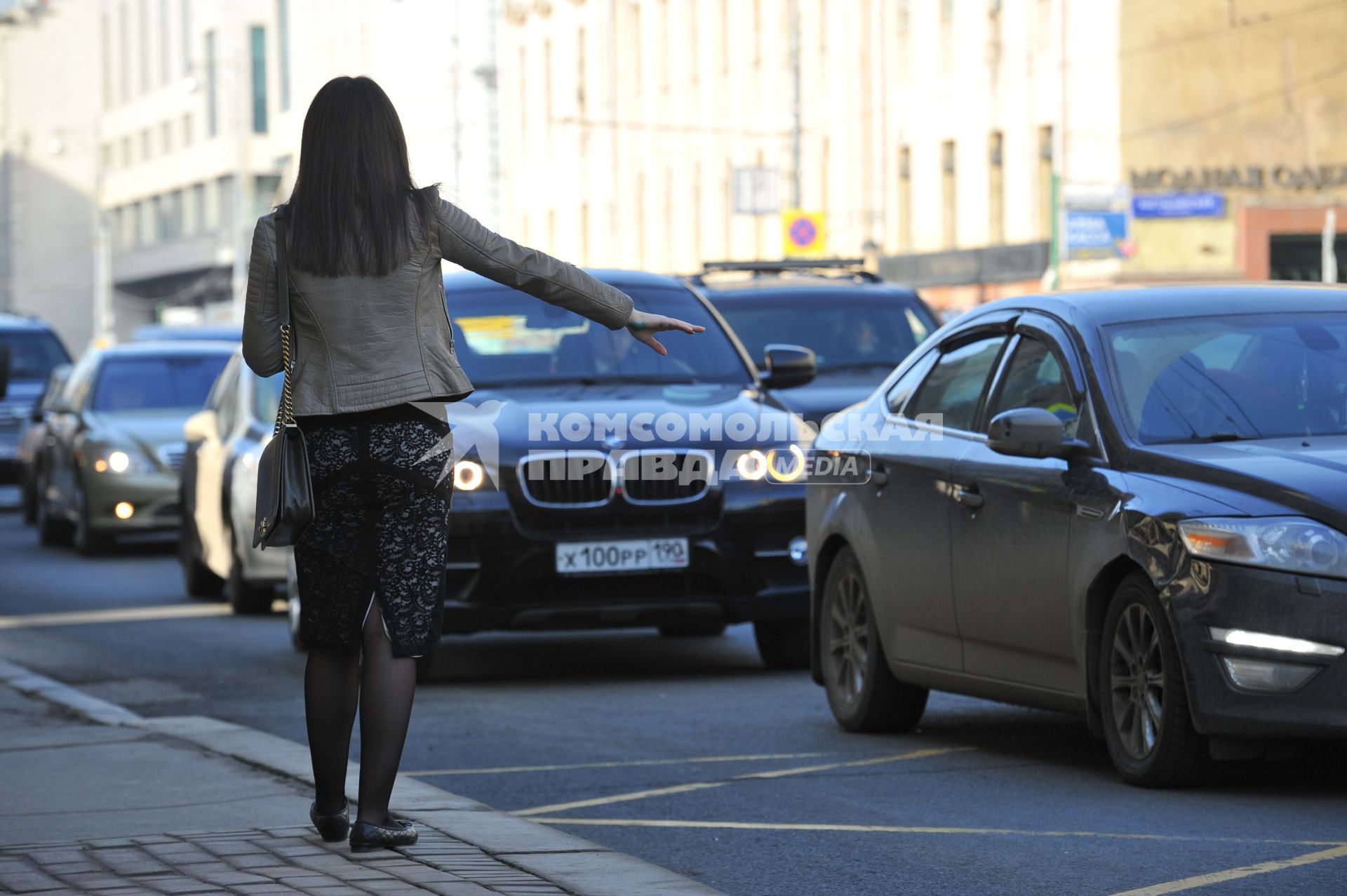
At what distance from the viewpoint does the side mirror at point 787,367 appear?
11.8 m

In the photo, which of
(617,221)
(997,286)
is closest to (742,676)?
(997,286)

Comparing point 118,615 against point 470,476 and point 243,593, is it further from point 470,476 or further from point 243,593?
point 470,476

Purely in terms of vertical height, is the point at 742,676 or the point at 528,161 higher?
the point at 528,161

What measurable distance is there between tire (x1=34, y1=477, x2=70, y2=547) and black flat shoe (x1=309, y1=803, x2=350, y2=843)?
55.5ft

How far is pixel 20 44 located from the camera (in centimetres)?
12081

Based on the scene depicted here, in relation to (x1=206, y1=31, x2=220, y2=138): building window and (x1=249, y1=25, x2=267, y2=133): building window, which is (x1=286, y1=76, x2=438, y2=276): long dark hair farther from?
(x1=206, y1=31, x2=220, y2=138): building window

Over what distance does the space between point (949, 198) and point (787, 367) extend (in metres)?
39.2

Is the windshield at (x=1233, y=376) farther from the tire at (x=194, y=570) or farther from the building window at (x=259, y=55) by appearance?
the building window at (x=259, y=55)

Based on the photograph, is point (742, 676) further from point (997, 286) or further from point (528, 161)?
point (528, 161)

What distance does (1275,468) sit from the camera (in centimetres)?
681

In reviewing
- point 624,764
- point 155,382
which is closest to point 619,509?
point 624,764

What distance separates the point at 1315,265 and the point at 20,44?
A: 287ft

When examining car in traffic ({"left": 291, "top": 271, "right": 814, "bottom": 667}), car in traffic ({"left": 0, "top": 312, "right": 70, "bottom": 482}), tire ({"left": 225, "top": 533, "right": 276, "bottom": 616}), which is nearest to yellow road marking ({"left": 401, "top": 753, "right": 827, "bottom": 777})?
car in traffic ({"left": 291, "top": 271, "right": 814, "bottom": 667})

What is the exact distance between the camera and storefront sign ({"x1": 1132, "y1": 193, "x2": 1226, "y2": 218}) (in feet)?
145
